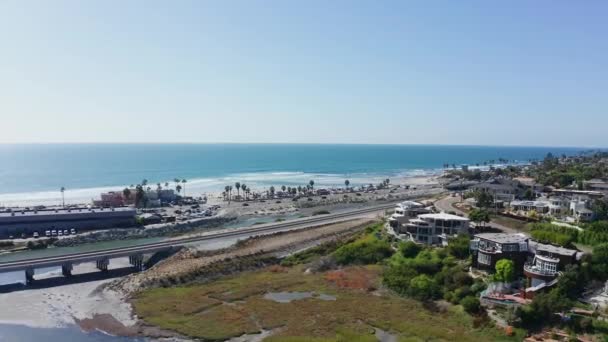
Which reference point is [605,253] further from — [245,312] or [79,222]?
[79,222]

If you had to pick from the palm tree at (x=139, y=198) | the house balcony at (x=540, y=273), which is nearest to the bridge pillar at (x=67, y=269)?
the house balcony at (x=540, y=273)

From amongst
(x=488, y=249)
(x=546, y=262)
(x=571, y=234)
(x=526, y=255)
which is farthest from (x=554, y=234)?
(x=546, y=262)

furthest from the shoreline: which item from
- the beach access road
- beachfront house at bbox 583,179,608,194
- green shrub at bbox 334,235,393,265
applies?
green shrub at bbox 334,235,393,265

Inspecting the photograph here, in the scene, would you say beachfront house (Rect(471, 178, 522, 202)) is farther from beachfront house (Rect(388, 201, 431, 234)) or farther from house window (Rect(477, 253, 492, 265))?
house window (Rect(477, 253, 492, 265))

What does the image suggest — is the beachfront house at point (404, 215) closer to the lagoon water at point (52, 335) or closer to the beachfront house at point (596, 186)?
the lagoon water at point (52, 335)

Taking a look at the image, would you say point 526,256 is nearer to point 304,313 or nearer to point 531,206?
point 304,313

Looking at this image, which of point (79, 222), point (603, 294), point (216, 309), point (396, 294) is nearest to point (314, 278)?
point (396, 294)

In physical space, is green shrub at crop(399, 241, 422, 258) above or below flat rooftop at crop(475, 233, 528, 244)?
below
